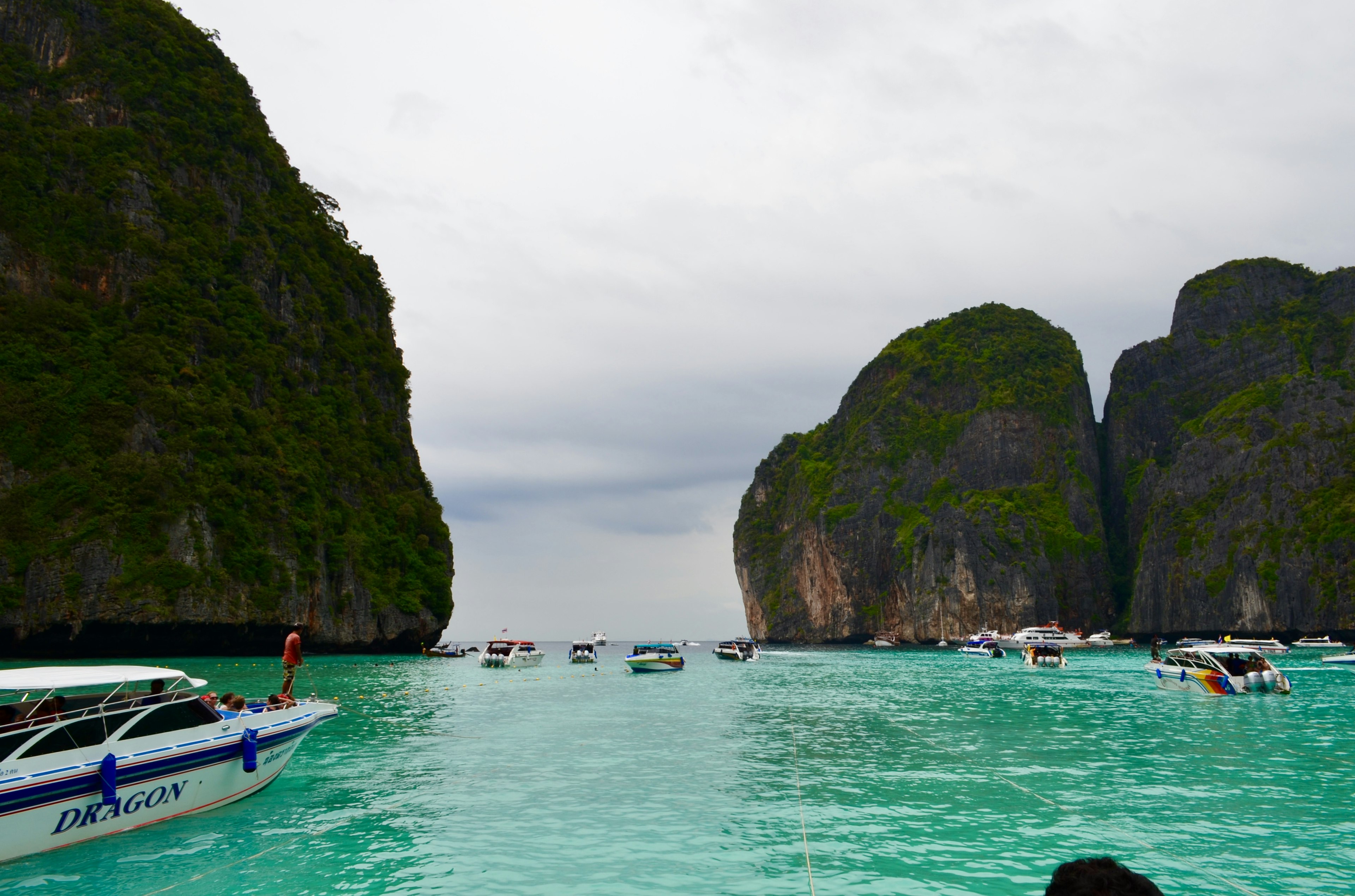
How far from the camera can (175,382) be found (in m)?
70.0

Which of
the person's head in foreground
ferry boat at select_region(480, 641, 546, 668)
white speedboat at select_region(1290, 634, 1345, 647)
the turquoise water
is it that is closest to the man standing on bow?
the turquoise water

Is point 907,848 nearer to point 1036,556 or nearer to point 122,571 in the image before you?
point 122,571

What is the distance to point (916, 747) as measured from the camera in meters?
24.9

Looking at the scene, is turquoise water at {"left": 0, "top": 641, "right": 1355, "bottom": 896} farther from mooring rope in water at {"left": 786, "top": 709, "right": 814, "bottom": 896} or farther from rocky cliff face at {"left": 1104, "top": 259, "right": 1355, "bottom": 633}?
rocky cliff face at {"left": 1104, "top": 259, "right": 1355, "bottom": 633}

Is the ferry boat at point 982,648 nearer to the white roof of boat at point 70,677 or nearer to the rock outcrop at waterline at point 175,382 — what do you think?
the rock outcrop at waterline at point 175,382

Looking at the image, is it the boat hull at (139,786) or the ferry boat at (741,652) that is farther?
the ferry boat at (741,652)

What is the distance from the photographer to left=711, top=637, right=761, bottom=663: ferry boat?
309 ft

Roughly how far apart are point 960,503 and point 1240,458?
4597 centimetres

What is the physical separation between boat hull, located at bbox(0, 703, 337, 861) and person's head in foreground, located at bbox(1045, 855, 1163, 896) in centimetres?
1568

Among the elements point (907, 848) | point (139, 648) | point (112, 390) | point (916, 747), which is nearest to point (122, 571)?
point (139, 648)

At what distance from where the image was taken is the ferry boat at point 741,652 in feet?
309

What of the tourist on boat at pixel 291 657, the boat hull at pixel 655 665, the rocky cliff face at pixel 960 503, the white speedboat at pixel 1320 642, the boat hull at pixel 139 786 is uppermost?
the rocky cliff face at pixel 960 503

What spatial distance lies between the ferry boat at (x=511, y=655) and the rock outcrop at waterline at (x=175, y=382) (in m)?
15.7

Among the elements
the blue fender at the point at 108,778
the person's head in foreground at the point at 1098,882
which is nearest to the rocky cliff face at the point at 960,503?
the blue fender at the point at 108,778
